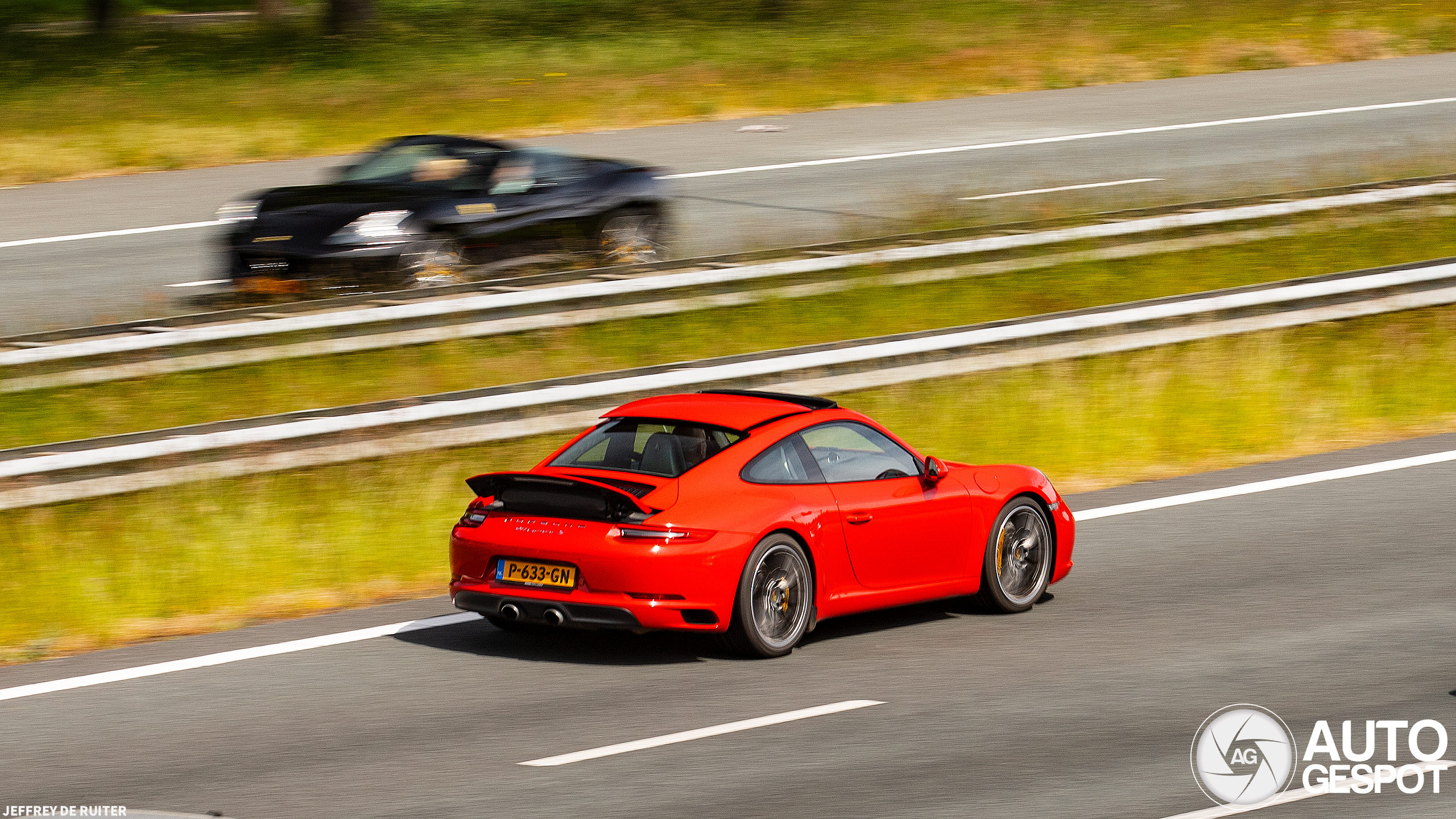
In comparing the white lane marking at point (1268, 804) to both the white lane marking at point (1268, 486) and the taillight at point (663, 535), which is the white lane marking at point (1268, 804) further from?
the white lane marking at point (1268, 486)

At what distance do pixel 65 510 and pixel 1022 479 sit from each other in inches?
216

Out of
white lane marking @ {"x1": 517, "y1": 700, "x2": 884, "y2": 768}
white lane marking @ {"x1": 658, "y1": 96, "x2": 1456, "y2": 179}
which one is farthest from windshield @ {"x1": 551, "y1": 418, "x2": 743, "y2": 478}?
white lane marking @ {"x1": 658, "y1": 96, "x2": 1456, "y2": 179}

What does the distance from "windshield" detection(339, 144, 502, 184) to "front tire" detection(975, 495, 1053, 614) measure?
8.60 metres

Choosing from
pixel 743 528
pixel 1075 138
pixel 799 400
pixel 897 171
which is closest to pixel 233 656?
pixel 743 528

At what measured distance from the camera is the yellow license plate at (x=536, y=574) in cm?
855

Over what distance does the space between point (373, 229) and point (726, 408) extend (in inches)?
282

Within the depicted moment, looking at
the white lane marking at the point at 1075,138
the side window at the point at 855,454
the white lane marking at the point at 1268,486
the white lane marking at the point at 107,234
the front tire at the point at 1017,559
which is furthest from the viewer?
the white lane marking at the point at 1075,138

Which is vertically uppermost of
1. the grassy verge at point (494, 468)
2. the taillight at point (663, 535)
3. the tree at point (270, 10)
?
the tree at point (270, 10)

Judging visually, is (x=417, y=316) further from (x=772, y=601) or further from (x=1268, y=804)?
(x=1268, y=804)

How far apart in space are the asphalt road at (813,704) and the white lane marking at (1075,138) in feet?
46.9

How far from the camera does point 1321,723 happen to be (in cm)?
745

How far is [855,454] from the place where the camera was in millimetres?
9492

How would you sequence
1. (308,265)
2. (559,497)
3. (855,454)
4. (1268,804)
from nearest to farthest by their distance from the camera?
(1268,804) < (559,497) < (855,454) < (308,265)

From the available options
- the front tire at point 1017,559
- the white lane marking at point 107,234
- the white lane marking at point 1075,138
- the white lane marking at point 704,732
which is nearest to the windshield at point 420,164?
the white lane marking at point 107,234
